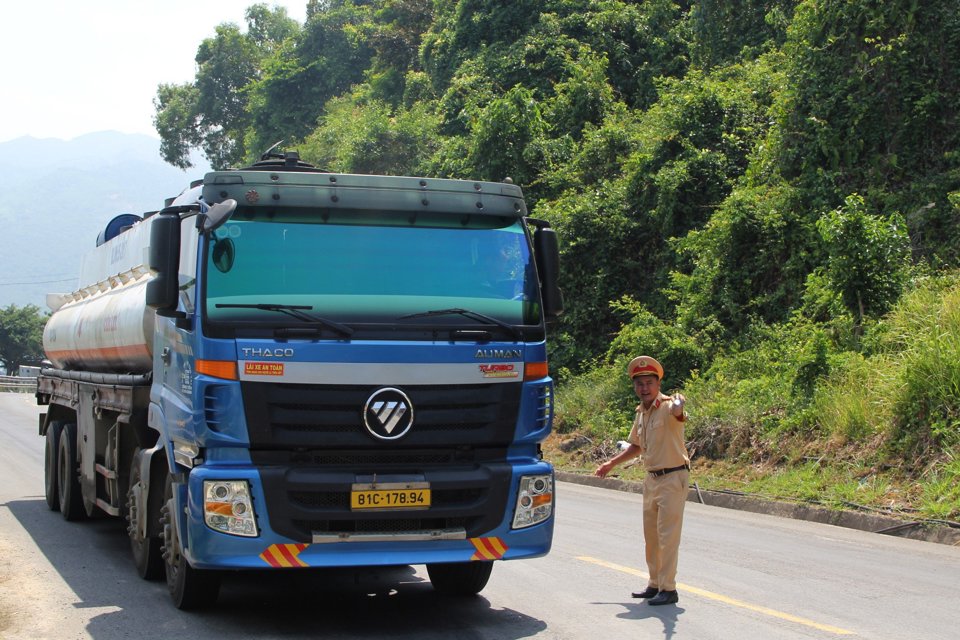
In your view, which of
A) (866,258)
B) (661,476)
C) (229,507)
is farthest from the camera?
(866,258)

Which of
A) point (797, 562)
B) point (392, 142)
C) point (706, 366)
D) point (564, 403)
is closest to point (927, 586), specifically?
point (797, 562)

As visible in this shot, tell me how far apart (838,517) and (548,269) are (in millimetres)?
7141

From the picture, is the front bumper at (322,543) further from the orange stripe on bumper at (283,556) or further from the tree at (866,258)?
the tree at (866,258)

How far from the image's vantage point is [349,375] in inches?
278

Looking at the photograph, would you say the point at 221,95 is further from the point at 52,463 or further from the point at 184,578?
the point at 184,578

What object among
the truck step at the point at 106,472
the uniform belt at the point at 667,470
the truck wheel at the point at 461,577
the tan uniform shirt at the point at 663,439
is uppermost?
the tan uniform shirt at the point at 663,439

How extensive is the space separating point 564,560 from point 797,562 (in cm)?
200

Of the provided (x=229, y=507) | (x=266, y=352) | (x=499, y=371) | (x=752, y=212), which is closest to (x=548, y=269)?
(x=499, y=371)

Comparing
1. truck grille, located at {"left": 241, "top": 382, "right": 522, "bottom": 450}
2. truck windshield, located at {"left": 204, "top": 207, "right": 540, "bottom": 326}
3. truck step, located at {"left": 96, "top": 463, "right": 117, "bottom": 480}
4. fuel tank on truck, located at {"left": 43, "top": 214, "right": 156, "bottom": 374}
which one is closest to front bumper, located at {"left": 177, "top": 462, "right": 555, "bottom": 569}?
truck grille, located at {"left": 241, "top": 382, "right": 522, "bottom": 450}

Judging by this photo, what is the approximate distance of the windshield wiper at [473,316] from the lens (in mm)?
A: 7359

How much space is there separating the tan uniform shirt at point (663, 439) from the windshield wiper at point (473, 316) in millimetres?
1158

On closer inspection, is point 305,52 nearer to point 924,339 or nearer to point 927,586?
point 924,339

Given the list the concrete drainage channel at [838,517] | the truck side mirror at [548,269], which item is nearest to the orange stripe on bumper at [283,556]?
the truck side mirror at [548,269]

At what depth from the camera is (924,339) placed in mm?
15312
